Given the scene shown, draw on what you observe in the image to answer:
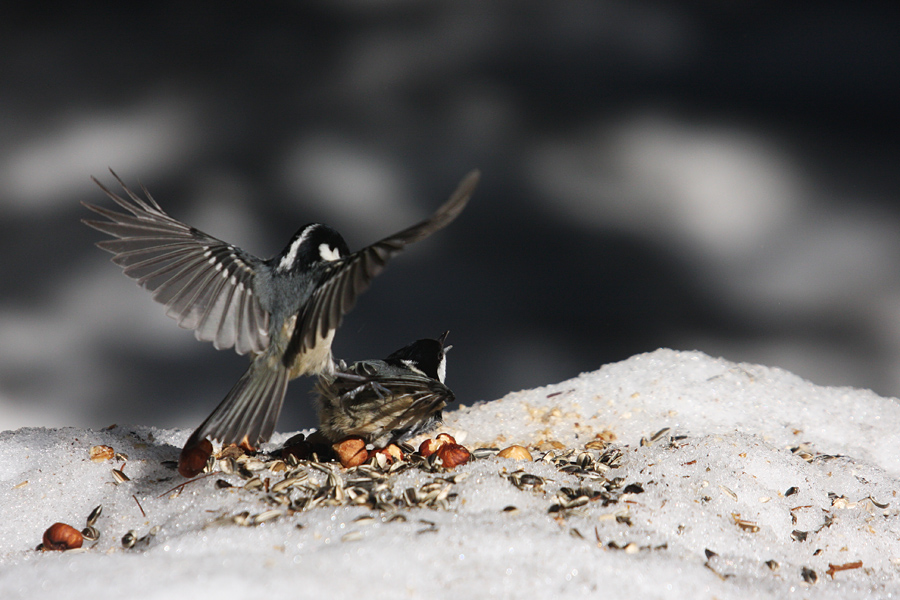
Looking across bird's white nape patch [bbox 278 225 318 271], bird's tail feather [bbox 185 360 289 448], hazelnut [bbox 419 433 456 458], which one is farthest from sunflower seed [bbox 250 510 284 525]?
bird's white nape patch [bbox 278 225 318 271]

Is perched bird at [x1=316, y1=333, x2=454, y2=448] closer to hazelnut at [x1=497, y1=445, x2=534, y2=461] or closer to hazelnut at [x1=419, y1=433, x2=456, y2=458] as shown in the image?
hazelnut at [x1=419, y1=433, x2=456, y2=458]

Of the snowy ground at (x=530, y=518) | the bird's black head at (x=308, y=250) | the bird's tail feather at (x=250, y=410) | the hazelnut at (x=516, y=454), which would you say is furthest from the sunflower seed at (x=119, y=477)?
the hazelnut at (x=516, y=454)

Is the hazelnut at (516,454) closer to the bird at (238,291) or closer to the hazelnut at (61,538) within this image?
the bird at (238,291)

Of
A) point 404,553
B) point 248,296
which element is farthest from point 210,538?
point 248,296

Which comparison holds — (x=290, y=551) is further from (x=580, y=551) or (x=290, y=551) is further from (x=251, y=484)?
(x=580, y=551)

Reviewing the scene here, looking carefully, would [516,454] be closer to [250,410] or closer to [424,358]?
[424,358]

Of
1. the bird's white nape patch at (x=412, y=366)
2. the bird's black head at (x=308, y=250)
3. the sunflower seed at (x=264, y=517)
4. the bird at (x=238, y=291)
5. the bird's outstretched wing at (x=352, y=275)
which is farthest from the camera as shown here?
the bird's white nape patch at (x=412, y=366)
